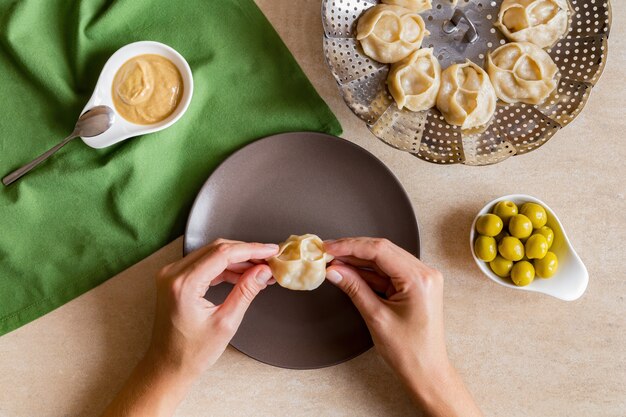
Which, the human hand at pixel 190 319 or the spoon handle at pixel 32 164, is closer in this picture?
the human hand at pixel 190 319

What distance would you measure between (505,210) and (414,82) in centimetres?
43

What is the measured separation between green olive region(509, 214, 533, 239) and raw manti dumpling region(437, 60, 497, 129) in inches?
10.6

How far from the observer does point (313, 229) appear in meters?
1.59

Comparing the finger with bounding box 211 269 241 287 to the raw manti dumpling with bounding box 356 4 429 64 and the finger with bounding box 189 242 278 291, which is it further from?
the raw manti dumpling with bounding box 356 4 429 64

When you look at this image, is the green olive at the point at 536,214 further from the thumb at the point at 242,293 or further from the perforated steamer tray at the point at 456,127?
the thumb at the point at 242,293

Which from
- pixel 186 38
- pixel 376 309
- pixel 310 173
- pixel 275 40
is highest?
pixel 186 38

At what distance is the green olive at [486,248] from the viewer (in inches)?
60.1

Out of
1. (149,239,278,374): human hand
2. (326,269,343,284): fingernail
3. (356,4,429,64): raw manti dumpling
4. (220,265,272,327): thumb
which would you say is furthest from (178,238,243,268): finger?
(356,4,429,64): raw manti dumpling

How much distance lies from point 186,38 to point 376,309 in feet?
2.97

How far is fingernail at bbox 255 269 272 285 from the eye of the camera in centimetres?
144

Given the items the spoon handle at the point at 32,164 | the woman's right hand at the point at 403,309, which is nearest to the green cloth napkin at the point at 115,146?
the spoon handle at the point at 32,164

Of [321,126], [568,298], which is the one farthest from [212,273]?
[568,298]

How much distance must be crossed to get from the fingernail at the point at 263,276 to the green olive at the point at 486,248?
57cm

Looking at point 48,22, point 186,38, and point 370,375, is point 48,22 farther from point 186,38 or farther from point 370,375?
point 370,375
